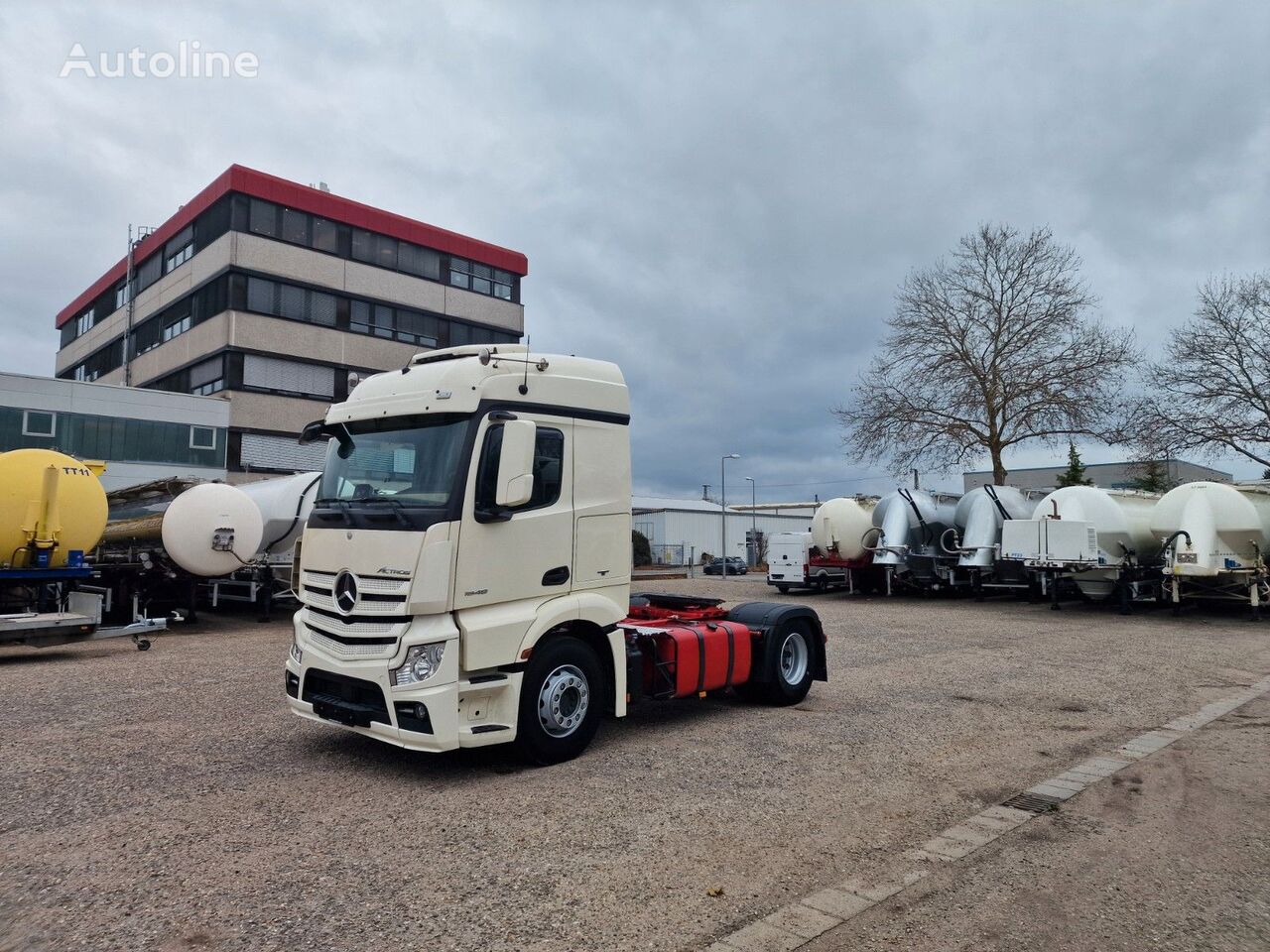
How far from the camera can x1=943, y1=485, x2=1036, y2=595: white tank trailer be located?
22688 millimetres

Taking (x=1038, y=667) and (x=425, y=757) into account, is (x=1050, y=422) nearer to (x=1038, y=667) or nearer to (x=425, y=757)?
(x=1038, y=667)

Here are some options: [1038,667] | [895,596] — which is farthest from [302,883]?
[895,596]

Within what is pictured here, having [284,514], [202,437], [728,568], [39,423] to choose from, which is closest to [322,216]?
[202,437]

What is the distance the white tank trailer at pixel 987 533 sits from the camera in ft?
74.4

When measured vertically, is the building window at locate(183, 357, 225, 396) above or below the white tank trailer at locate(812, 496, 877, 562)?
above

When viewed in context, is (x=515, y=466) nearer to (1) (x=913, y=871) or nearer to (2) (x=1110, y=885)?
(1) (x=913, y=871)

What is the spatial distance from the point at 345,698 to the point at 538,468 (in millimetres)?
2159

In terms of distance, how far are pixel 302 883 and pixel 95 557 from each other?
14.6m

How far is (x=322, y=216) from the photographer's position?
36594mm

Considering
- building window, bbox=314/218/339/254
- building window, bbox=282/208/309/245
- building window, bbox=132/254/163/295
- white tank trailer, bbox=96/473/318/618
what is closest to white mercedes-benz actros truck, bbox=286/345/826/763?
white tank trailer, bbox=96/473/318/618

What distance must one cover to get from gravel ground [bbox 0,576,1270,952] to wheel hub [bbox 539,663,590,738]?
31 centimetres

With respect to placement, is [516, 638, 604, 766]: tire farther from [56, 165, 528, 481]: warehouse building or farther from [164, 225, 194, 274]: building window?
[164, 225, 194, 274]: building window

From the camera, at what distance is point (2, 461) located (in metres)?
12.3

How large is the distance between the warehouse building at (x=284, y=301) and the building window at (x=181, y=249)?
0.28ft
